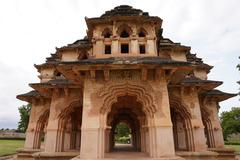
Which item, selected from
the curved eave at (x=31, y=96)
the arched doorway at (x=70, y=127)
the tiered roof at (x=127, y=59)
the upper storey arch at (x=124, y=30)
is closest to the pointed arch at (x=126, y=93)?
the tiered roof at (x=127, y=59)

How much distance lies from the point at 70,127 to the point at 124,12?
991cm

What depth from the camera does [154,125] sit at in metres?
9.14

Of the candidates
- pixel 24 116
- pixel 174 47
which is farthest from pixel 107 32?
pixel 24 116

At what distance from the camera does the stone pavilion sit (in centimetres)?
907

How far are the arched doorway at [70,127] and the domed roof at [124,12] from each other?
6.13 metres

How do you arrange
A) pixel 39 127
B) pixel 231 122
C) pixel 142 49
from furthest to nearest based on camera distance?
pixel 231 122 < pixel 39 127 < pixel 142 49

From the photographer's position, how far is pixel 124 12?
12.7 metres

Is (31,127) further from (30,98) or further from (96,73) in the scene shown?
(96,73)

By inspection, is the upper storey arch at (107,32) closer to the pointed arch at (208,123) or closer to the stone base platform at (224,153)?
the pointed arch at (208,123)

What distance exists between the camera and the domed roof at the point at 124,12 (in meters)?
12.5

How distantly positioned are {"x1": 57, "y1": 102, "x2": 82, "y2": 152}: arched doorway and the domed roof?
6.13 metres

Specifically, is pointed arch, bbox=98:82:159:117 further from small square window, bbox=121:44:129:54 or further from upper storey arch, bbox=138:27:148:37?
upper storey arch, bbox=138:27:148:37

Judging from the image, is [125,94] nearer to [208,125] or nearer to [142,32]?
[142,32]

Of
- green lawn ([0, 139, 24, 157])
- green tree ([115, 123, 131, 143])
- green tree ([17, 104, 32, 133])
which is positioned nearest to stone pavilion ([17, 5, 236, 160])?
green lawn ([0, 139, 24, 157])
